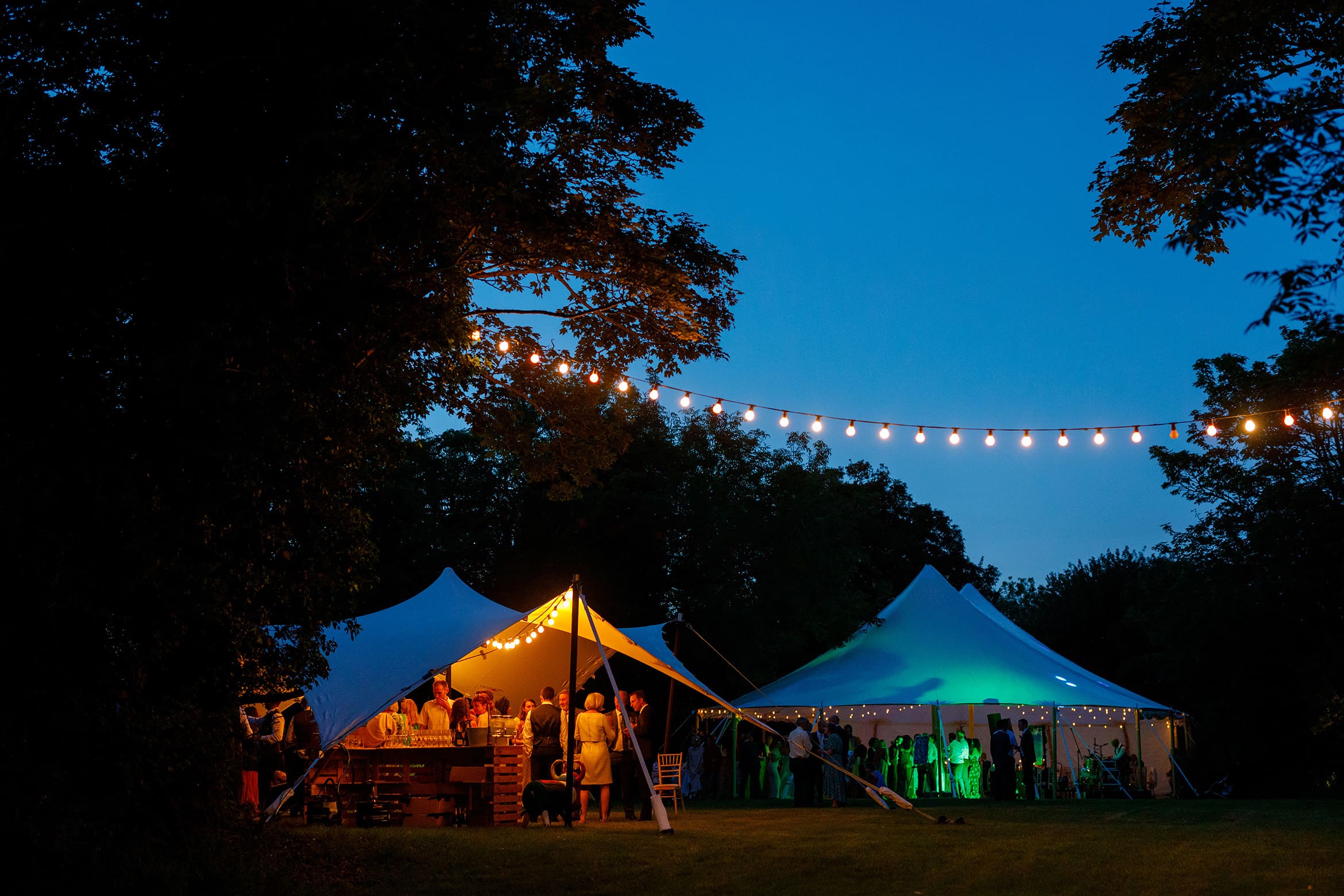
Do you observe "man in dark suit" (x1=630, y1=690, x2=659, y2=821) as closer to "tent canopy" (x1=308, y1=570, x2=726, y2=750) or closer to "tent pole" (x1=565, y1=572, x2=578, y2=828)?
"tent canopy" (x1=308, y1=570, x2=726, y2=750)

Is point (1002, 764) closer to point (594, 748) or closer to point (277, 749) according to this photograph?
point (594, 748)

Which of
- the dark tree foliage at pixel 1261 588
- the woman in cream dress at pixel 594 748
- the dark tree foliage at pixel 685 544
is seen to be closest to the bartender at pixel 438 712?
the woman in cream dress at pixel 594 748

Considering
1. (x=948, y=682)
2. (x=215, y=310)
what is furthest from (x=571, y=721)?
(x=948, y=682)

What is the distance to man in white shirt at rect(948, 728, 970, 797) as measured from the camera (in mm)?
17516

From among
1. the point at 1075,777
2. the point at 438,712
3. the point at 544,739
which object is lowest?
the point at 1075,777

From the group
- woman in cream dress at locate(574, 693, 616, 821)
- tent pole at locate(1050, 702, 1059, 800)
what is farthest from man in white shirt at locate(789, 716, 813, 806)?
tent pole at locate(1050, 702, 1059, 800)

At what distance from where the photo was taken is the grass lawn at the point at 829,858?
6.72 meters

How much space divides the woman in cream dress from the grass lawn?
1.92 ft

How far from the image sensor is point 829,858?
8.07 metres

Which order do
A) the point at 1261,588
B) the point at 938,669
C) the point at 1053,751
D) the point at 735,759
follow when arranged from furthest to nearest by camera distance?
the point at 1261,588 < the point at 735,759 < the point at 938,669 < the point at 1053,751

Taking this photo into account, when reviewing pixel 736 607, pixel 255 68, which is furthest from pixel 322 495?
pixel 736 607

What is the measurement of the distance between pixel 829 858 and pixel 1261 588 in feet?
53.7

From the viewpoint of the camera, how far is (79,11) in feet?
23.1

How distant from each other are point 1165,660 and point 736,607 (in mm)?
8871
